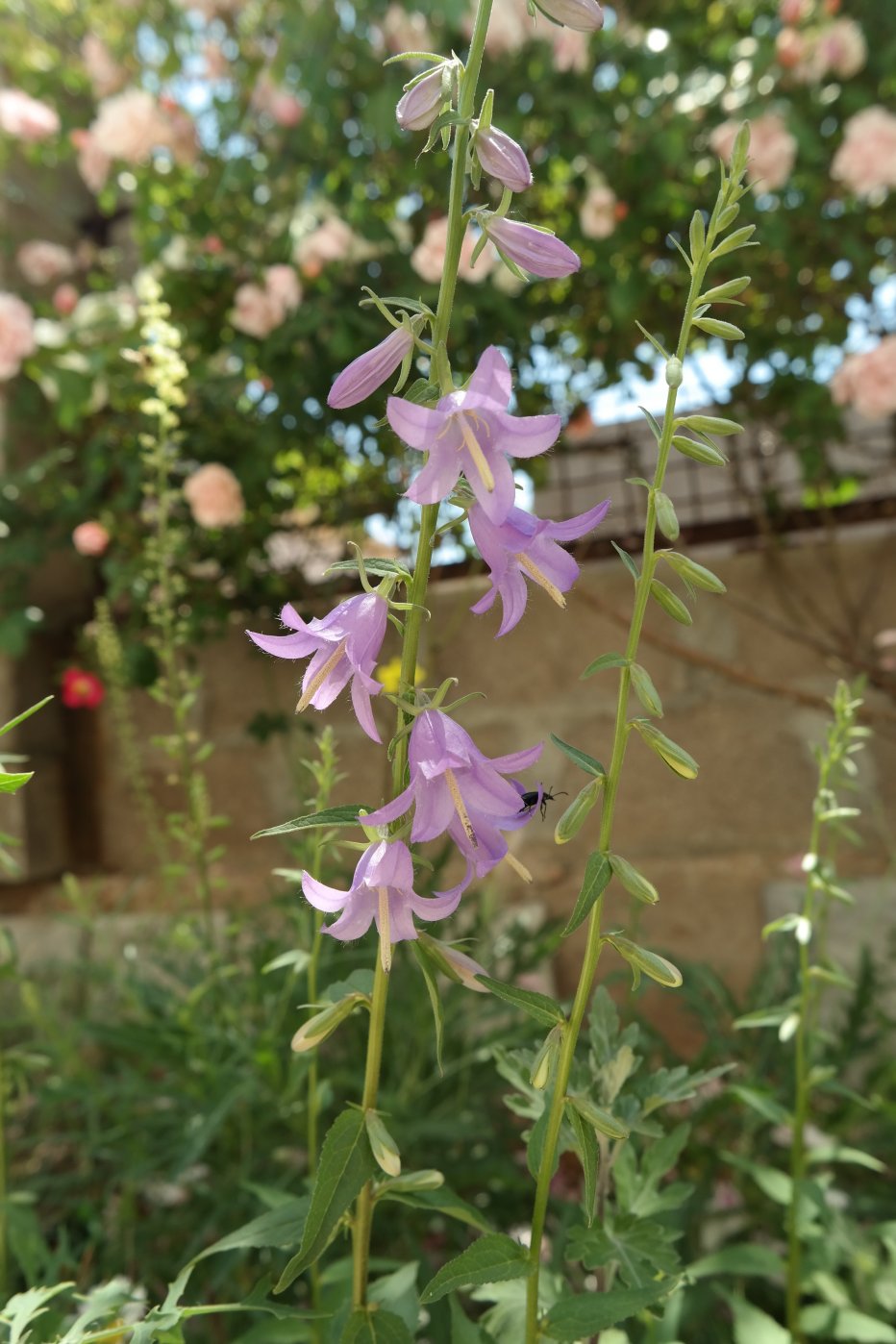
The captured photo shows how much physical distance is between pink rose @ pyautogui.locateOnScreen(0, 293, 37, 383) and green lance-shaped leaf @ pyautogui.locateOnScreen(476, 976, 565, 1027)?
6.36ft

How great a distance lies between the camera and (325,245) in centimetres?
197

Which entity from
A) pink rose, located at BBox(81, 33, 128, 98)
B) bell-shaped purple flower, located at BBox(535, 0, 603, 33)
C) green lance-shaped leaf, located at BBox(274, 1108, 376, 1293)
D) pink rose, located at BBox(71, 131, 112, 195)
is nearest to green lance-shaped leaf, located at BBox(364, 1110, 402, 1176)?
green lance-shaped leaf, located at BBox(274, 1108, 376, 1293)

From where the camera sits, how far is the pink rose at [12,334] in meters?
2.02

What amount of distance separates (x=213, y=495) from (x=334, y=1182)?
5.40 ft

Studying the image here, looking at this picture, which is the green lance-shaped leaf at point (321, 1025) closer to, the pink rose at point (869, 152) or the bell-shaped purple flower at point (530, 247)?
the bell-shaped purple flower at point (530, 247)

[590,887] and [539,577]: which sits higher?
[539,577]

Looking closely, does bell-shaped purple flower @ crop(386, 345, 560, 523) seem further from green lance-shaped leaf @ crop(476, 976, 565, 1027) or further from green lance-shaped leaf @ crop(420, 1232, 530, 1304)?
green lance-shaped leaf @ crop(420, 1232, 530, 1304)

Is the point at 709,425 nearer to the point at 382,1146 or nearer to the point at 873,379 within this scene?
the point at 382,1146

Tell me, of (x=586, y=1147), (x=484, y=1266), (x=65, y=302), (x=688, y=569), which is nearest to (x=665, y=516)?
(x=688, y=569)

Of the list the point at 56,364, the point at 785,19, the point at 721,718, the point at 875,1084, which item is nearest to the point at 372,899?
the point at 875,1084

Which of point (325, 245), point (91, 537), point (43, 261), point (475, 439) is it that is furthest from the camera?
point (43, 261)

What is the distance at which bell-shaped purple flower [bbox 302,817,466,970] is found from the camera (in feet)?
1.79

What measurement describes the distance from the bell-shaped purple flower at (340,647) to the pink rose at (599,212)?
5.57 ft

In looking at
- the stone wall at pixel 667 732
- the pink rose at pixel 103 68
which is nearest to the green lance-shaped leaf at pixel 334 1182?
the stone wall at pixel 667 732
